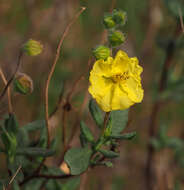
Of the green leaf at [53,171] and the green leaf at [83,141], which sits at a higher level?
the green leaf at [83,141]

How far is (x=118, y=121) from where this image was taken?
5.84ft

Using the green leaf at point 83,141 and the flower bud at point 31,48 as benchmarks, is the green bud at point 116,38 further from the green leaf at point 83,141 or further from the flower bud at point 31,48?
the green leaf at point 83,141

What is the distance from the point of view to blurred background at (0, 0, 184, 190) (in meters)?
3.33

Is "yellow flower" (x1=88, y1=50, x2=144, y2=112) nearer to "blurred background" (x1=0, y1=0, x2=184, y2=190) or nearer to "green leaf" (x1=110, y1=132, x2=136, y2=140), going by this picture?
"green leaf" (x1=110, y1=132, x2=136, y2=140)

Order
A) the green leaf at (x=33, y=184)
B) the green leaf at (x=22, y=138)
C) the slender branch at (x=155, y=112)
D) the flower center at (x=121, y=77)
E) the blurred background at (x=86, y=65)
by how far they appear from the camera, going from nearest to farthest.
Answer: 1. the flower center at (x=121, y=77)
2. the green leaf at (x=22, y=138)
3. the green leaf at (x=33, y=184)
4. the slender branch at (x=155, y=112)
5. the blurred background at (x=86, y=65)

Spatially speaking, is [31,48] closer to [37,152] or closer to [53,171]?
[37,152]

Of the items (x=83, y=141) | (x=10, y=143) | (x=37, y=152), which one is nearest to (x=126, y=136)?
(x=83, y=141)

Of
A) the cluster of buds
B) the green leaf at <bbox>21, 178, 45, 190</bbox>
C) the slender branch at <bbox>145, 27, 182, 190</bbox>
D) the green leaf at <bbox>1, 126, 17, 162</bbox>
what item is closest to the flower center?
the cluster of buds

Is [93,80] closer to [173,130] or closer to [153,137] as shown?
[153,137]

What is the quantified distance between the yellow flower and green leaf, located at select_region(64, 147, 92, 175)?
13.1 inches

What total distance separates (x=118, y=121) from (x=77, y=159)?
314mm

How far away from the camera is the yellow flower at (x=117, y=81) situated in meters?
1.50

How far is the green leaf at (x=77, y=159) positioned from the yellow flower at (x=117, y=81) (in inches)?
13.1

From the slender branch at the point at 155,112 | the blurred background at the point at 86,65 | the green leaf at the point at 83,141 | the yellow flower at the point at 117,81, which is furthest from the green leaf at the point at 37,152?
the slender branch at the point at 155,112
